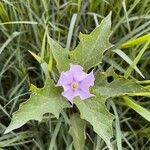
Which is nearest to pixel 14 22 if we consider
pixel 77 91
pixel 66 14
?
pixel 66 14

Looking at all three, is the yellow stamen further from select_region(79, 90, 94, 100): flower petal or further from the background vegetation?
the background vegetation

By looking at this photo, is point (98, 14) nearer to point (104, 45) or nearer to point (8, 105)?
point (104, 45)

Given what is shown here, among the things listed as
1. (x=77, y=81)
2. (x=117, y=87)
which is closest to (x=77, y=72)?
(x=77, y=81)

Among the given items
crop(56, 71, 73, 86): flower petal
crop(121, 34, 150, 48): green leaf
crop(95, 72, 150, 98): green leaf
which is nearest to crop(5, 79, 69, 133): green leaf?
crop(56, 71, 73, 86): flower petal

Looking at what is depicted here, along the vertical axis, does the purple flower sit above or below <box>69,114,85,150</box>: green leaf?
above

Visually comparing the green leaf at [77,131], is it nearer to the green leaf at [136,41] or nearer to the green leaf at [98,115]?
the green leaf at [98,115]

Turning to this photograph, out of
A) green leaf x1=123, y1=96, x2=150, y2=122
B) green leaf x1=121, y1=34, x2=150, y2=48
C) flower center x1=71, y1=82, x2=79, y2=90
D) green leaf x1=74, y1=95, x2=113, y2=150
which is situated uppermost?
green leaf x1=121, y1=34, x2=150, y2=48

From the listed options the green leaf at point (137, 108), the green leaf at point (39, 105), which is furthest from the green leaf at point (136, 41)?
the green leaf at point (39, 105)
